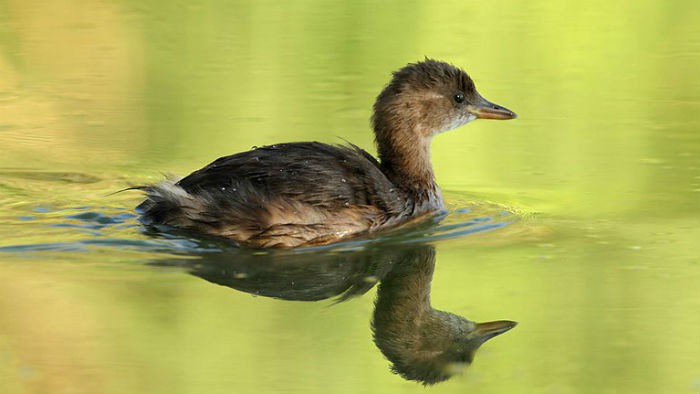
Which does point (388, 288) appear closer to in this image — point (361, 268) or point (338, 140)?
point (361, 268)

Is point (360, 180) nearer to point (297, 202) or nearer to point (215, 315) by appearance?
point (297, 202)

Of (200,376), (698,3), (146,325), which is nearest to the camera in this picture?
(200,376)

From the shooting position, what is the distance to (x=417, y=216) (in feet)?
25.3

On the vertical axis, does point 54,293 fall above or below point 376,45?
below

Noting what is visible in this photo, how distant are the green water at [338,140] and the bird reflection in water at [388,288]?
0.09 metres

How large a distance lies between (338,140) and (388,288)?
309cm

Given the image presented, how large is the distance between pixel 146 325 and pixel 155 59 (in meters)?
6.75

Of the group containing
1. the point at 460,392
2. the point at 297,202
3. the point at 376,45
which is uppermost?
the point at 376,45

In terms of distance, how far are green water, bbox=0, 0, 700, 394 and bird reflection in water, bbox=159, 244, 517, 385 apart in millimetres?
86

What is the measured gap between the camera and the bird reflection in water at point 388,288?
567 cm

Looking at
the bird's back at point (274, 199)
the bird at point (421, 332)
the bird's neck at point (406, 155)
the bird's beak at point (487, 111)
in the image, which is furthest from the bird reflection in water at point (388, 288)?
the bird's beak at point (487, 111)

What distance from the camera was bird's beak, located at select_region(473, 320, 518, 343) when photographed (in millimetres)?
5785

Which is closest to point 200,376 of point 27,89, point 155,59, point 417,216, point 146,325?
point 146,325

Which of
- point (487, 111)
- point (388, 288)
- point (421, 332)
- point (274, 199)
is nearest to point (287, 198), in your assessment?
point (274, 199)
